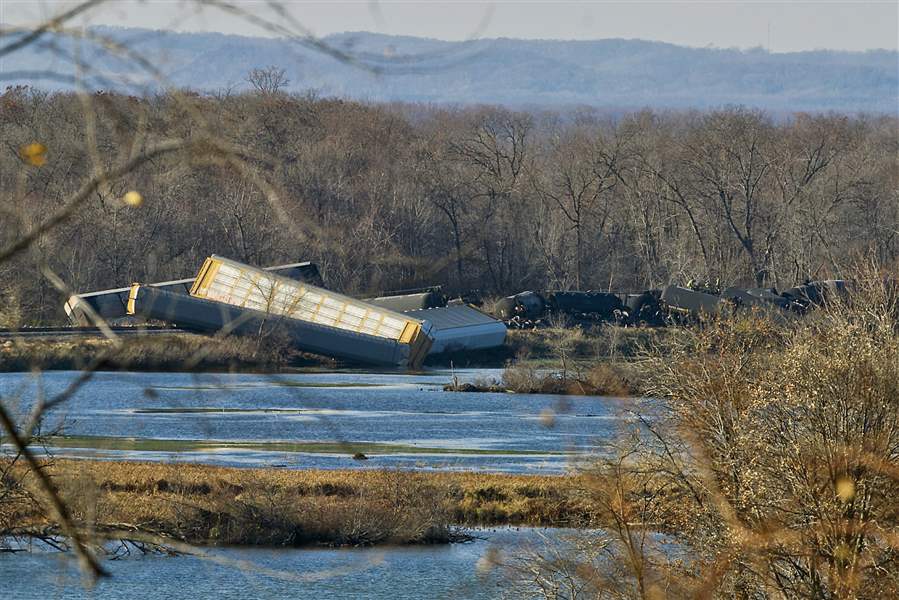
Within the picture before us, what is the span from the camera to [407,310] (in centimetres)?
7050

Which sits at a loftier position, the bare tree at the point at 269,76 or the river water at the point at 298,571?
the bare tree at the point at 269,76

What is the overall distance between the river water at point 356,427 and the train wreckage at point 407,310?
153 inches

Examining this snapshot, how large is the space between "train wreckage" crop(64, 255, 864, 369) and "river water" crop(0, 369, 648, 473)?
3.89 meters

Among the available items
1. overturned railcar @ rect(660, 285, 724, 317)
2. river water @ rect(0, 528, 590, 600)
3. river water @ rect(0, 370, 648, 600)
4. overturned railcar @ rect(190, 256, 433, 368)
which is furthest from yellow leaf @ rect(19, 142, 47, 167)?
overturned railcar @ rect(660, 285, 724, 317)

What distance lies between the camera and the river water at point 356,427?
123ft

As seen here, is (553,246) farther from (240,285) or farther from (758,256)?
(240,285)

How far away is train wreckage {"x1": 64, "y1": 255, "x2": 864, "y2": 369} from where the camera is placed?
57656 millimetres

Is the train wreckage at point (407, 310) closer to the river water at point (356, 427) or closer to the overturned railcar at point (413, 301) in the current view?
the overturned railcar at point (413, 301)

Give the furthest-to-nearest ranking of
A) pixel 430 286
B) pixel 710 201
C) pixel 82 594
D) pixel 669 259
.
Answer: pixel 710 201
pixel 669 259
pixel 430 286
pixel 82 594

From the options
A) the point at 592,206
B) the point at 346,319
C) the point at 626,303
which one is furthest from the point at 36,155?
the point at 592,206

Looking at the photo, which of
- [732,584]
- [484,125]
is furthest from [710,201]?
[732,584]

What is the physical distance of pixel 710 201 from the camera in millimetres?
96000

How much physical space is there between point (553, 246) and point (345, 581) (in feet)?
201

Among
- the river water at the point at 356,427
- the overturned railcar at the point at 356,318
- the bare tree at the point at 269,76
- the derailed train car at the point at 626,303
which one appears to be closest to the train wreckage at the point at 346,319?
the overturned railcar at the point at 356,318
